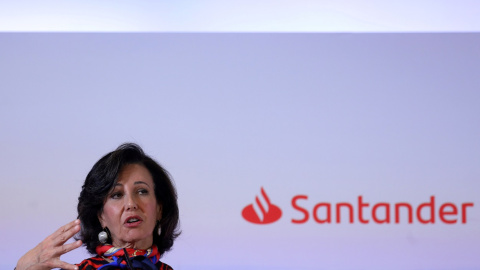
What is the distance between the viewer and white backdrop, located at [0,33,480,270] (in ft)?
11.1

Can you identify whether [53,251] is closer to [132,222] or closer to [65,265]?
[65,265]

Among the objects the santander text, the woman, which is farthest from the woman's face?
the santander text

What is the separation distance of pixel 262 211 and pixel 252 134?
40cm

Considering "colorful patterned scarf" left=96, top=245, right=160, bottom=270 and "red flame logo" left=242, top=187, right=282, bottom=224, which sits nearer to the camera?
"colorful patterned scarf" left=96, top=245, right=160, bottom=270

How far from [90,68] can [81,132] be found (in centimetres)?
34

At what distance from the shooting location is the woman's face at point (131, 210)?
196 centimetres

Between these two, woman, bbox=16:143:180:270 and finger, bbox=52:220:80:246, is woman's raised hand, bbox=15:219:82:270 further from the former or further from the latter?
woman, bbox=16:143:180:270

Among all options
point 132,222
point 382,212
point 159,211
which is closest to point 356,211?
point 382,212

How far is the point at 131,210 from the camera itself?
1.97m

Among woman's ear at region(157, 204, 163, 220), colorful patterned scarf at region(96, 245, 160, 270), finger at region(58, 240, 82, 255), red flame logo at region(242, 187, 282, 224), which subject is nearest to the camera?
finger at region(58, 240, 82, 255)

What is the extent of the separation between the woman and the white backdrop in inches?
49.9

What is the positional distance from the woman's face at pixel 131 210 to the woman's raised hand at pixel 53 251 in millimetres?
194

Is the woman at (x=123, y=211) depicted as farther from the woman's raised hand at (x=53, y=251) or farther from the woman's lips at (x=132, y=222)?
the woman's raised hand at (x=53, y=251)

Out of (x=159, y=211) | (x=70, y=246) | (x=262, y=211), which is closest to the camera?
(x=70, y=246)
